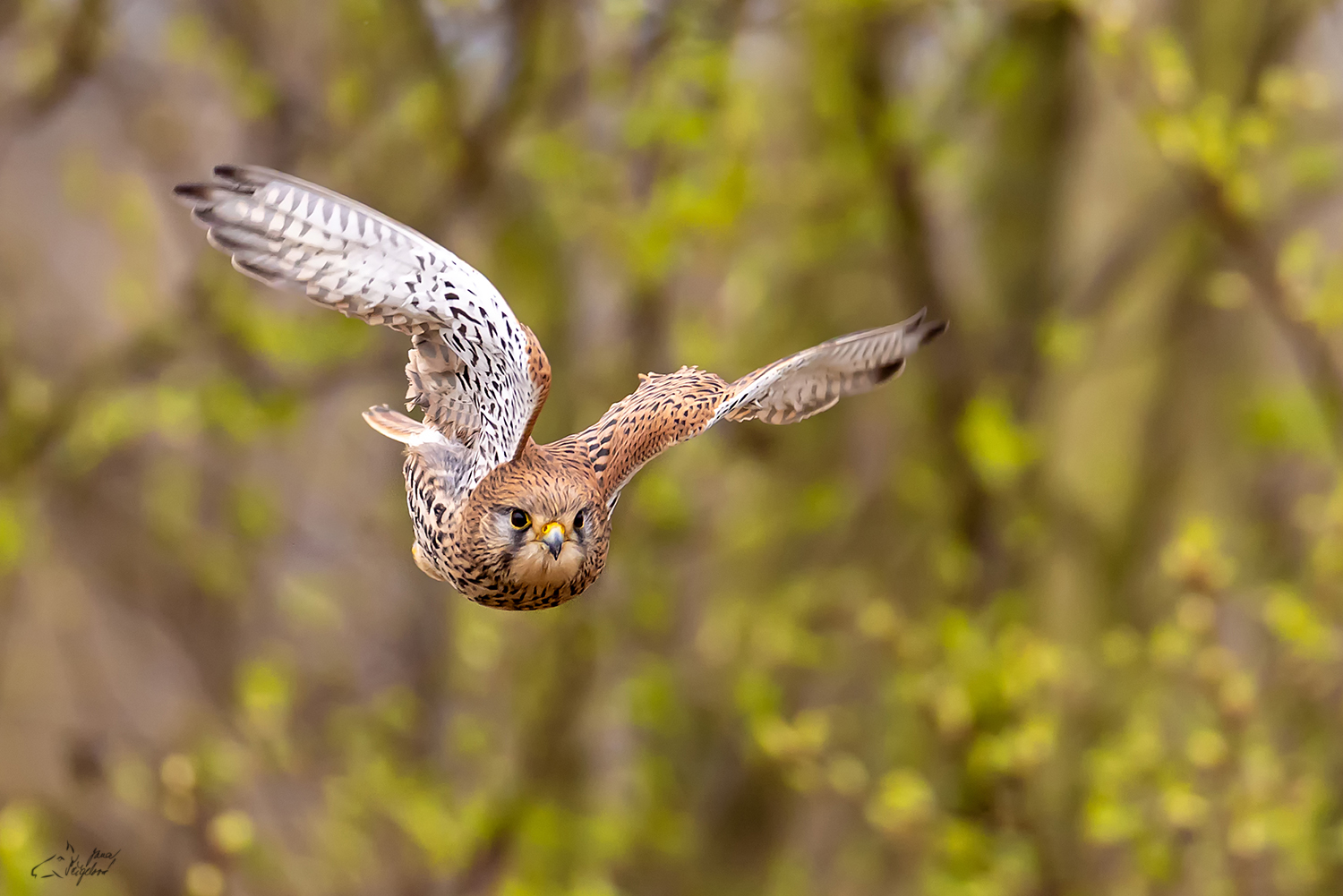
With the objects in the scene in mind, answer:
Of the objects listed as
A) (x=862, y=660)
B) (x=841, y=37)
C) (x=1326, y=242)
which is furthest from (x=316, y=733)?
(x=1326, y=242)

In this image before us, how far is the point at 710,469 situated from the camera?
2.88 metres

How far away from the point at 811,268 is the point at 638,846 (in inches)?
65.0

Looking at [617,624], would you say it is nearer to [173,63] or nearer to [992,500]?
[992,500]

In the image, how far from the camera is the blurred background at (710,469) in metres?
2.65

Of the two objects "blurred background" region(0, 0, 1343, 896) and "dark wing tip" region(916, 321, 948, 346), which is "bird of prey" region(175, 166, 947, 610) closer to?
"dark wing tip" region(916, 321, 948, 346)

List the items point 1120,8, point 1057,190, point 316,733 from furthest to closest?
point 316,733
point 1057,190
point 1120,8

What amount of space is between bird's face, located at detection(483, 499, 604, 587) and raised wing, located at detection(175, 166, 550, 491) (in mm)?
50

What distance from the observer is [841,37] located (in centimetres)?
271

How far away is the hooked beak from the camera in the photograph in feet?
2.51

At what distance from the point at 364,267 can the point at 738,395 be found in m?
0.31
